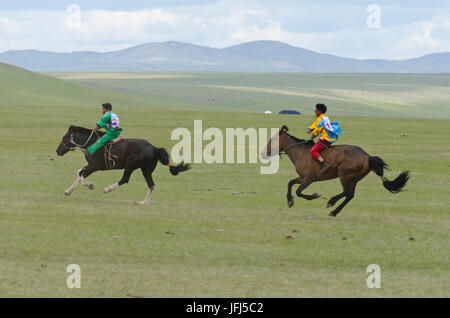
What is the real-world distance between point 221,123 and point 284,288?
169ft

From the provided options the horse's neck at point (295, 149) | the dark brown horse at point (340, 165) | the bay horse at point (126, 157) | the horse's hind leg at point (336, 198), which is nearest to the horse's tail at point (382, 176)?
the dark brown horse at point (340, 165)

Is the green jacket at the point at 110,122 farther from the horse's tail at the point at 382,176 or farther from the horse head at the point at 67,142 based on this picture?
the horse's tail at the point at 382,176

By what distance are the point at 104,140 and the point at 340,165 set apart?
5374 mm

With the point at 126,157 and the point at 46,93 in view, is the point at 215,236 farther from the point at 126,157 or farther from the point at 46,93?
the point at 46,93

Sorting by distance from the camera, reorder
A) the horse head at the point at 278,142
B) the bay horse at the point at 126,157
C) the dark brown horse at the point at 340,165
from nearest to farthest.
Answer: the dark brown horse at the point at 340,165 < the horse head at the point at 278,142 < the bay horse at the point at 126,157

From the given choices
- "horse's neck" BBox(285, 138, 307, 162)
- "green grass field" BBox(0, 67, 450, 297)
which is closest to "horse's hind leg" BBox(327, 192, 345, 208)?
"green grass field" BBox(0, 67, 450, 297)

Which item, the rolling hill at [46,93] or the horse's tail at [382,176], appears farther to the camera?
the rolling hill at [46,93]

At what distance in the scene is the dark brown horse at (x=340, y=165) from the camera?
17.1m

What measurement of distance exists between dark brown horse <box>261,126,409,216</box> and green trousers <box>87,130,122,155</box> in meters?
3.63

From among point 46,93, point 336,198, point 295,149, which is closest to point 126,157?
point 295,149

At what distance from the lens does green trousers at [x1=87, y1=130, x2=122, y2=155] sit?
1902 centimetres

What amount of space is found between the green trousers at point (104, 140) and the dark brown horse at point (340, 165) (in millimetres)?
3627

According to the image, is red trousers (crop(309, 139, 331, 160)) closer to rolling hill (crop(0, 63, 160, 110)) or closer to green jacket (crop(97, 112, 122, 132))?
green jacket (crop(97, 112, 122, 132))

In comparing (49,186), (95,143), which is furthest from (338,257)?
(49,186)
